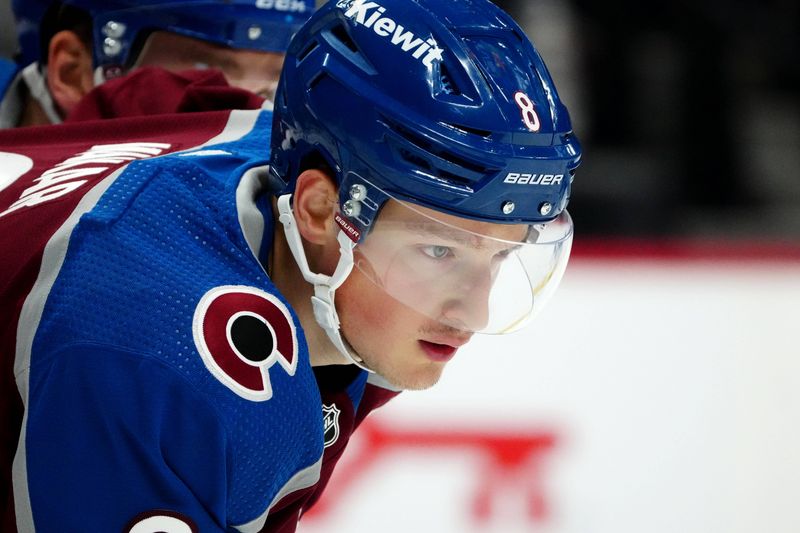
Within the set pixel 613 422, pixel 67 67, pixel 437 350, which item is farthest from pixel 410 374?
pixel 613 422

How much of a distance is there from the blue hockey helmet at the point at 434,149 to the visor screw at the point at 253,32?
81cm

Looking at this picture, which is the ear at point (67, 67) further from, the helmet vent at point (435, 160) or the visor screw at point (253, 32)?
the helmet vent at point (435, 160)

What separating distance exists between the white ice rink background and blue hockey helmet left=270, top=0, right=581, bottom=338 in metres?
1.21

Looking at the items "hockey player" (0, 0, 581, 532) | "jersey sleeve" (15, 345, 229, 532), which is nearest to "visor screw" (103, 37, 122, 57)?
"hockey player" (0, 0, 581, 532)

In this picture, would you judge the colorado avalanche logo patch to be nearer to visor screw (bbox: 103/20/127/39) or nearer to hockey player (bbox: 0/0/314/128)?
hockey player (bbox: 0/0/314/128)

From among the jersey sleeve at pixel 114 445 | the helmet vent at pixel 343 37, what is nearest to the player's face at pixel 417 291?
the helmet vent at pixel 343 37

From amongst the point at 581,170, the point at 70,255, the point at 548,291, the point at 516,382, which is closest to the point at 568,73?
the point at 581,170

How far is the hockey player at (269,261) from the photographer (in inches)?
60.7

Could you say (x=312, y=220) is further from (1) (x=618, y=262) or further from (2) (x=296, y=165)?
(1) (x=618, y=262)

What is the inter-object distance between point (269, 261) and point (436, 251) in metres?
0.25

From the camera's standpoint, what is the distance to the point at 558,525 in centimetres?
296

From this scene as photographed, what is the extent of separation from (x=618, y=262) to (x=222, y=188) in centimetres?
214

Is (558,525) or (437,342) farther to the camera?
(558,525)

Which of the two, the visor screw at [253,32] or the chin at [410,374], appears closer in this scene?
the chin at [410,374]
